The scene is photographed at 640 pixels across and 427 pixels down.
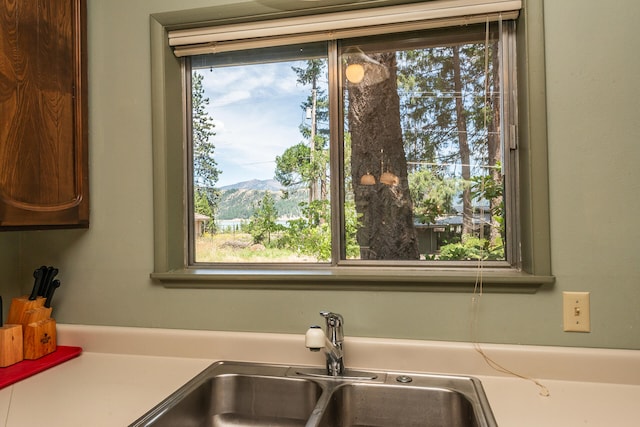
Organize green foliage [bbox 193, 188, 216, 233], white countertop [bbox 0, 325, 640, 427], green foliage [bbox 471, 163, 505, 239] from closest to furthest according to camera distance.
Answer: white countertop [bbox 0, 325, 640, 427]
green foliage [bbox 471, 163, 505, 239]
green foliage [bbox 193, 188, 216, 233]

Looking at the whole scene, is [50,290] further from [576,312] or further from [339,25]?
[576,312]

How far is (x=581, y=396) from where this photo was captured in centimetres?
105

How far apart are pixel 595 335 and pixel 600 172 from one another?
471mm

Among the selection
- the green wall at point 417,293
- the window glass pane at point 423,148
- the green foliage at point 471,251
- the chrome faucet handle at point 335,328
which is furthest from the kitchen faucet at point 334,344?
the green foliage at point 471,251

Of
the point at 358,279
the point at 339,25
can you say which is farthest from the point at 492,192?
the point at 339,25

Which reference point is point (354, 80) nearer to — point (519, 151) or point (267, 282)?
point (519, 151)

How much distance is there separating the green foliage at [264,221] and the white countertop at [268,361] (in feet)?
1.27

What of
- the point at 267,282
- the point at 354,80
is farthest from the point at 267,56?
the point at 267,282

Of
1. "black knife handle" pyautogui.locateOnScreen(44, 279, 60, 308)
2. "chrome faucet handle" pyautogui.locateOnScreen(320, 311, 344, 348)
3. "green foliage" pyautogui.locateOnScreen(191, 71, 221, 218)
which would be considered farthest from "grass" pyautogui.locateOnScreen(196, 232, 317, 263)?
"black knife handle" pyautogui.locateOnScreen(44, 279, 60, 308)

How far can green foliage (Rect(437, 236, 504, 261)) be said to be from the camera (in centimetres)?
135

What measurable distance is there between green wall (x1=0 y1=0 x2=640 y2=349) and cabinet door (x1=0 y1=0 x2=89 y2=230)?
106 mm

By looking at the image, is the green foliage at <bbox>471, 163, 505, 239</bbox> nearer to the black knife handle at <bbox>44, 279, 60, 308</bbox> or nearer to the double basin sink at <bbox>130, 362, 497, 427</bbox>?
the double basin sink at <bbox>130, 362, 497, 427</bbox>

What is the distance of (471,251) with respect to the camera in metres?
1.36

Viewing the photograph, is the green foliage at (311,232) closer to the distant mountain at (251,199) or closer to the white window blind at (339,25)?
the distant mountain at (251,199)
